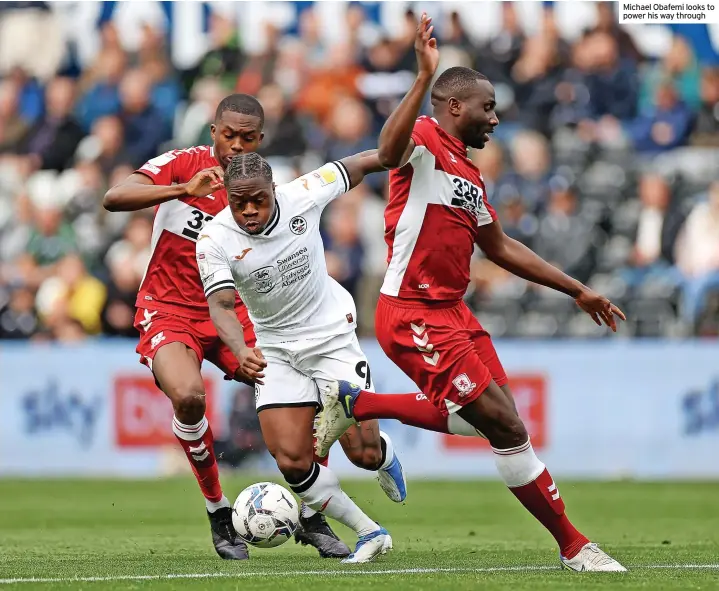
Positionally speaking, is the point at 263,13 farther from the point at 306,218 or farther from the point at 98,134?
the point at 306,218

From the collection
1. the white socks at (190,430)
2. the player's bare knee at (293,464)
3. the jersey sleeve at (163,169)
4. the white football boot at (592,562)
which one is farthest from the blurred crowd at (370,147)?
the white football boot at (592,562)

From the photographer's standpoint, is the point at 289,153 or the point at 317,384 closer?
the point at 317,384

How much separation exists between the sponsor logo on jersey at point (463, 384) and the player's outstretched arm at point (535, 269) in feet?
3.29

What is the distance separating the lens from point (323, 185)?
8.30 meters

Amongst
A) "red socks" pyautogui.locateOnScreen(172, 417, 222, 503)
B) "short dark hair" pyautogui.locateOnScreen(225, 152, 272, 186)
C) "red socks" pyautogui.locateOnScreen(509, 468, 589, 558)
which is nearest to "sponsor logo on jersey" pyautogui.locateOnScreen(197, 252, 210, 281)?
"short dark hair" pyautogui.locateOnScreen(225, 152, 272, 186)

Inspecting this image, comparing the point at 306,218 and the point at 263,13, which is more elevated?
the point at 263,13

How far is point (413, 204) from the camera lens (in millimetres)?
7980

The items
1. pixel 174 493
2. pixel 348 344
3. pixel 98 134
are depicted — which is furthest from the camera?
pixel 98 134

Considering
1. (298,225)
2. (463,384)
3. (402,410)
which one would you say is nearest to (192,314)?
(298,225)

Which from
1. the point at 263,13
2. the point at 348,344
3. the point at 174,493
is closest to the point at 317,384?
the point at 348,344

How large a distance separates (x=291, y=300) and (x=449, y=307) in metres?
0.96

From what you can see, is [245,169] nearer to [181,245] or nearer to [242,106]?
[242,106]

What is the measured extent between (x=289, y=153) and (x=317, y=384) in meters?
9.91

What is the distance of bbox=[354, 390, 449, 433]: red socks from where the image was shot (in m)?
8.16
